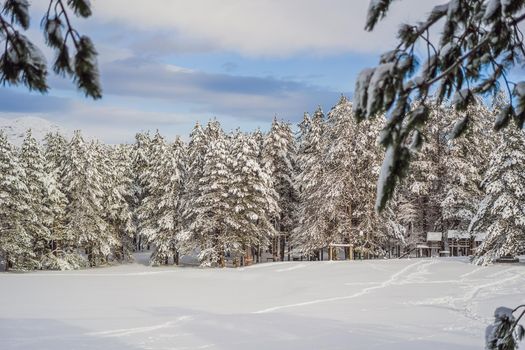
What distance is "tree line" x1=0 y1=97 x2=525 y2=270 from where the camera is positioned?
119ft

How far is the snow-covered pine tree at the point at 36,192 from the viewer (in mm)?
38531

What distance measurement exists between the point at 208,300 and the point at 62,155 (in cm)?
3222

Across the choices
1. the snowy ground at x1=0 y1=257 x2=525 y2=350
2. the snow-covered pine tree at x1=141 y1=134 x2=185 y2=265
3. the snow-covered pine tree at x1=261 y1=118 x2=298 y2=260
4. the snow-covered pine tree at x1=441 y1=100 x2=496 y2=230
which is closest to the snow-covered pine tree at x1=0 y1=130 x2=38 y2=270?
the snowy ground at x1=0 y1=257 x2=525 y2=350

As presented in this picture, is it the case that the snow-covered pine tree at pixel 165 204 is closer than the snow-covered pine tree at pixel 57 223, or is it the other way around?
the snow-covered pine tree at pixel 57 223

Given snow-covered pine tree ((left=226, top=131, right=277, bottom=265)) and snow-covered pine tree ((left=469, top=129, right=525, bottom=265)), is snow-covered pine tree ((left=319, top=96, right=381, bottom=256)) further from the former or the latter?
snow-covered pine tree ((left=469, top=129, right=525, bottom=265))

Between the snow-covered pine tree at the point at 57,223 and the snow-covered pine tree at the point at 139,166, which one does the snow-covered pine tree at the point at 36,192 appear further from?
the snow-covered pine tree at the point at 139,166

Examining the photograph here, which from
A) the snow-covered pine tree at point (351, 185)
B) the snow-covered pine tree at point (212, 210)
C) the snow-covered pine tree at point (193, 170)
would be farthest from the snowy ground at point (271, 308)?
the snow-covered pine tree at point (193, 170)

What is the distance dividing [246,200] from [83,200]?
14417mm

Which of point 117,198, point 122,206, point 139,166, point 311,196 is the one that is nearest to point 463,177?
point 311,196

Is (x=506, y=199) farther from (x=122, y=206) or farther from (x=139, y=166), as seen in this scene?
→ (x=139, y=166)

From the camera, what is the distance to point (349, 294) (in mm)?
21047

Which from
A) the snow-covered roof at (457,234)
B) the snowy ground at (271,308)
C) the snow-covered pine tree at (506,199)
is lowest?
the snowy ground at (271,308)

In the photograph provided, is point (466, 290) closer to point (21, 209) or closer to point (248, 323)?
point (248, 323)

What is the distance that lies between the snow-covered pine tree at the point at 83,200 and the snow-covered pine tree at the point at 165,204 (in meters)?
3.92
